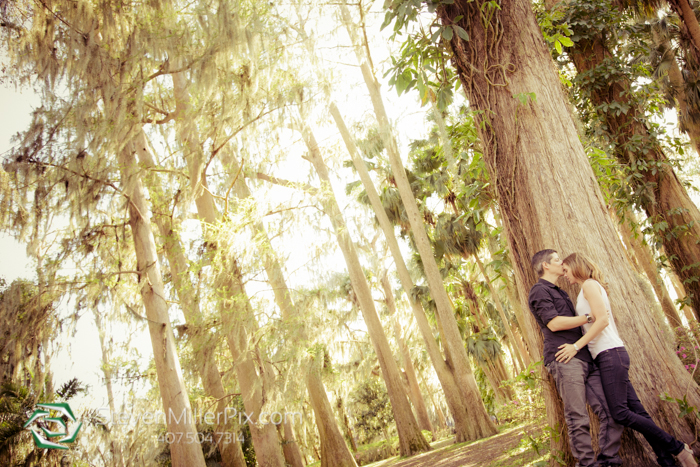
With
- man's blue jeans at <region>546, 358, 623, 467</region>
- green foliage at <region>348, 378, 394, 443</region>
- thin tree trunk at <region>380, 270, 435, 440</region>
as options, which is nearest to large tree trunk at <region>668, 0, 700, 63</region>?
man's blue jeans at <region>546, 358, 623, 467</region>

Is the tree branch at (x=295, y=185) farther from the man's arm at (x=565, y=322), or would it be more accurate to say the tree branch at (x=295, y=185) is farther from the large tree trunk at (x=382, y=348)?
the man's arm at (x=565, y=322)

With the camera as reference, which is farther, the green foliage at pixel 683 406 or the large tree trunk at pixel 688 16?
the large tree trunk at pixel 688 16

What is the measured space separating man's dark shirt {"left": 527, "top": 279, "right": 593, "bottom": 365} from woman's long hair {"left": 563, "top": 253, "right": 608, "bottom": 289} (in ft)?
0.48

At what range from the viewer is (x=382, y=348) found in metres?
11.1

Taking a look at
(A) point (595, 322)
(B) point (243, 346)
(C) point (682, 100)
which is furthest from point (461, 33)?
(C) point (682, 100)

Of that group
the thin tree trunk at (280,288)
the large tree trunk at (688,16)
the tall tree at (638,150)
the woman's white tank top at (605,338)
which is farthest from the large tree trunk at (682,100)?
the thin tree trunk at (280,288)

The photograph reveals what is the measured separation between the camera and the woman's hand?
92.6 inches

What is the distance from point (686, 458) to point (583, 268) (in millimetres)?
1045

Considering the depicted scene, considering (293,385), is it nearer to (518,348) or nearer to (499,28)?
(499,28)

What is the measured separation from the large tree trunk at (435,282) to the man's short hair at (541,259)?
7750 millimetres

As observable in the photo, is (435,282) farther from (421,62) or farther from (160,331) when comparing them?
(421,62)

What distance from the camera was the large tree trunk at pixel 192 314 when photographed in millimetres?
8023

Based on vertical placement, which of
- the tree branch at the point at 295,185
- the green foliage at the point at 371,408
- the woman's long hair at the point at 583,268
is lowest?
the green foliage at the point at 371,408

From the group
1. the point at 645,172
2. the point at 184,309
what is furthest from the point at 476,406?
the point at 184,309
